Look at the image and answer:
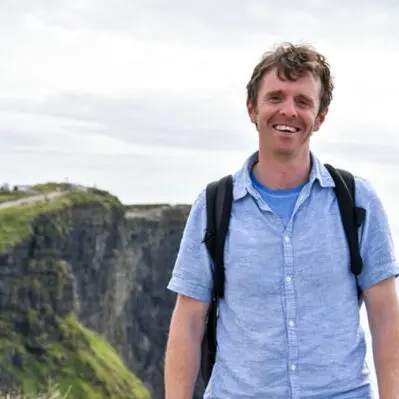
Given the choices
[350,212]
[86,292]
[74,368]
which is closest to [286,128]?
[350,212]

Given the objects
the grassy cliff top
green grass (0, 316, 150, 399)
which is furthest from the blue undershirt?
the grassy cliff top

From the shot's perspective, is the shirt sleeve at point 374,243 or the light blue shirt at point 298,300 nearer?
the light blue shirt at point 298,300

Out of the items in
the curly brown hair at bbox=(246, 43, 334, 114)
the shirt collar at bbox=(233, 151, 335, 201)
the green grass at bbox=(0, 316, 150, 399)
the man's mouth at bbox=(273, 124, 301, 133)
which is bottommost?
the shirt collar at bbox=(233, 151, 335, 201)

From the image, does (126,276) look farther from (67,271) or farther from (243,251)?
(243,251)

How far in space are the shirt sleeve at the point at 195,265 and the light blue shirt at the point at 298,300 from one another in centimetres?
20

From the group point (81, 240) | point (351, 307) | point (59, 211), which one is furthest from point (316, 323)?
point (81, 240)

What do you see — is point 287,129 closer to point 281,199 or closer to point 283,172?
point 283,172

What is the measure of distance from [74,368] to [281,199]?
9383cm

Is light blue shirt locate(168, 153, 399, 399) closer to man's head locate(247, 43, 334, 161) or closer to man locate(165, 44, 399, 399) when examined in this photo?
man locate(165, 44, 399, 399)

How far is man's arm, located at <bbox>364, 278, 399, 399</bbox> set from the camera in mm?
7664

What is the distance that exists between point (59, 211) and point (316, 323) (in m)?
96.3

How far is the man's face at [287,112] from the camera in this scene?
7.75 metres

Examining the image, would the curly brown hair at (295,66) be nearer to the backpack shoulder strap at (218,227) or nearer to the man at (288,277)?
the man at (288,277)

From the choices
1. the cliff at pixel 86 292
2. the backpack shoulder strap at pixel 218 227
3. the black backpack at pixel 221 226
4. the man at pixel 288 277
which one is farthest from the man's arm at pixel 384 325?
the cliff at pixel 86 292
